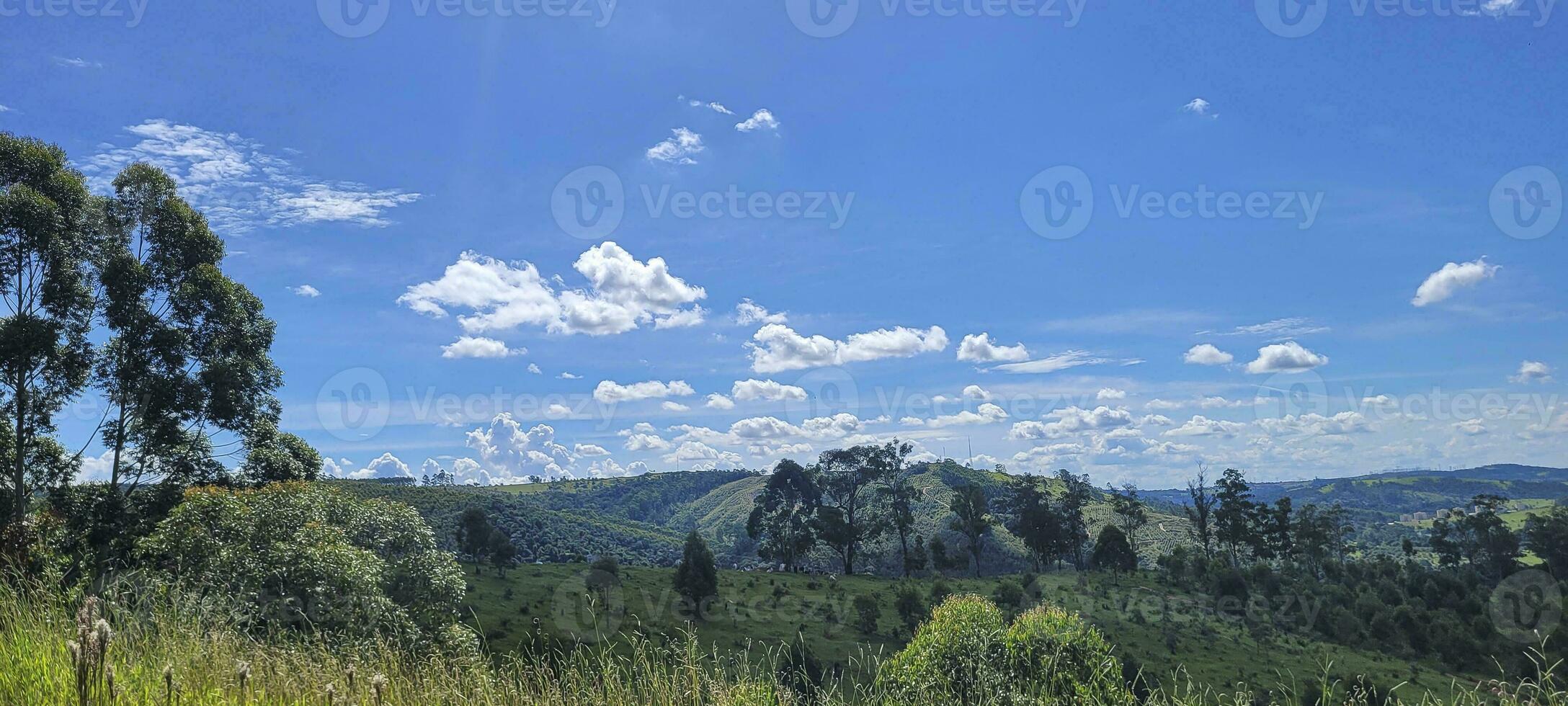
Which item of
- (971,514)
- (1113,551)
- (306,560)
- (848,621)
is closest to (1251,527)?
(1113,551)

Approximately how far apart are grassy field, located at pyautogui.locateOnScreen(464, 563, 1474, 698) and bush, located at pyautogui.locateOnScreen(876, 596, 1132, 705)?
26.0 m

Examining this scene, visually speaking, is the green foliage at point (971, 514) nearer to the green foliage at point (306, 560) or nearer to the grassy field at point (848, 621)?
the grassy field at point (848, 621)

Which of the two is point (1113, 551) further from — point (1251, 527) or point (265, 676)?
point (265, 676)

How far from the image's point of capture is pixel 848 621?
6191cm

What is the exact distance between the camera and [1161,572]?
8881 cm

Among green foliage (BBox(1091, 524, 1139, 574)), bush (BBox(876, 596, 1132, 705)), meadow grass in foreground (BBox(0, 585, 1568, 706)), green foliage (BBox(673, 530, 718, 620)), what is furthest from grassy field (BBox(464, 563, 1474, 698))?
meadow grass in foreground (BBox(0, 585, 1568, 706))

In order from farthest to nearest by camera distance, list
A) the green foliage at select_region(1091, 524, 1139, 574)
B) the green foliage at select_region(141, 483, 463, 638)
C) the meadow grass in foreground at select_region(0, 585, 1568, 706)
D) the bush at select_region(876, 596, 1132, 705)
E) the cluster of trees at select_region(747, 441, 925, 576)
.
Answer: the cluster of trees at select_region(747, 441, 925, 576)
the green foliage at select_region(1091, 524, 1139, 574)
the green foliage at select_region(141, 483, 463, 638)
the bush at select_region(876, 596, 1132, 705)
the meadow grass in foreground at select_region(0, 585, 1568, 706)

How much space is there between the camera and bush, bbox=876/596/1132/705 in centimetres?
1798

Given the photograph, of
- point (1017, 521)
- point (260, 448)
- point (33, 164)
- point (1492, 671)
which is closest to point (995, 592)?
point (1017, 521)

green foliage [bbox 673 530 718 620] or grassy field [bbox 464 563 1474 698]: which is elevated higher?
green foliage [bbox 673 530 718 620]

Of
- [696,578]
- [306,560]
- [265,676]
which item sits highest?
[265,676]

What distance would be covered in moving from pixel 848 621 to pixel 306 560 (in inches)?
1920

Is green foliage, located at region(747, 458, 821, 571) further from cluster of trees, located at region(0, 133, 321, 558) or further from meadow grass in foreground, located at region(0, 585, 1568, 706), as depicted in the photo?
meadow grass in foreground, located at region(0, 585, 1568, 706)

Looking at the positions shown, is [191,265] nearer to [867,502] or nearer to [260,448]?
[260,448]
